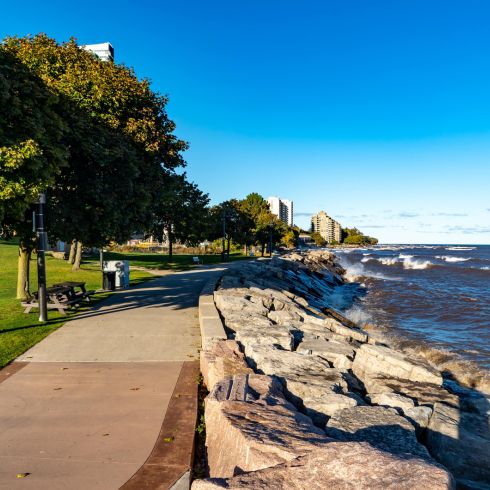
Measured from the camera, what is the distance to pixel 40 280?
1029cm

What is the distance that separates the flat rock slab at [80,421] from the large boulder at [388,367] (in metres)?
3.31

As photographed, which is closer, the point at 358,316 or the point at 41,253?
the point at 41,253

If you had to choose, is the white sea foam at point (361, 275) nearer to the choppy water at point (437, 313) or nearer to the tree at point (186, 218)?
the choppy water at point (437, 313)

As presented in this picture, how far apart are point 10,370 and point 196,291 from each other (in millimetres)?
9463

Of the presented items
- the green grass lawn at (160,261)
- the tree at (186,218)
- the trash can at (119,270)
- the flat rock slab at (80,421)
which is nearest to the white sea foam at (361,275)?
the green grass lawn at (160,261)

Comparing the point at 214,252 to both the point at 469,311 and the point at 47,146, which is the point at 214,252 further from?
the point at 47,146

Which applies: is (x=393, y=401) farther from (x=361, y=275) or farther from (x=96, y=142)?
(x=361, y=275)

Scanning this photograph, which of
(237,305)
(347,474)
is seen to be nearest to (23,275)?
(237,305)

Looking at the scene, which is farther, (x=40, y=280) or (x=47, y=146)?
(x=40, y=280)

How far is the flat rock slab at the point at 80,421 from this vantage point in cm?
383

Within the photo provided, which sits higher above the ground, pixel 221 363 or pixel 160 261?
pixel 160 261

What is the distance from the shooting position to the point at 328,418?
476 cm

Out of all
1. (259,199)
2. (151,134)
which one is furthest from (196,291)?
(259,199)

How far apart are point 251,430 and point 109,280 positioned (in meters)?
13.7
